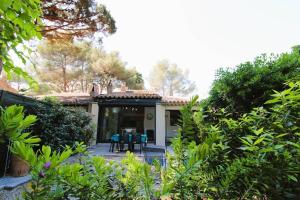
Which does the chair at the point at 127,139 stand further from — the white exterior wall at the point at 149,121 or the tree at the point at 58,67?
the tree at the point at 58,67

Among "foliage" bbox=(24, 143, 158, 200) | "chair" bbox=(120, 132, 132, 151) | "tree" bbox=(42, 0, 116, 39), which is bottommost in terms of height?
"chair" bbox=(120, 132, 132, 151)

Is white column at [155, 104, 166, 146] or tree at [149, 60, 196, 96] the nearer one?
white column at [155, 104, 166, 146]

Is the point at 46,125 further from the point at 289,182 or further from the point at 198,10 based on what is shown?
the point at 198,10

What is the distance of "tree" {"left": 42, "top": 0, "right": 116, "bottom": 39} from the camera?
1000 centimetres

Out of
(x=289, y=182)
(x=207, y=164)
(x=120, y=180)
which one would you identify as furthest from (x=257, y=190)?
(x=120, y=180)

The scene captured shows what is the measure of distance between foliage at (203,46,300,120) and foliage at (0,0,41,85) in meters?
2.48

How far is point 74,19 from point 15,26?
1099 cm

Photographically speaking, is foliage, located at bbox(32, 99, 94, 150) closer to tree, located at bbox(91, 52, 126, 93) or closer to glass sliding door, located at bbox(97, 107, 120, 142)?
glass sliding door, located at bbox(97, 107, 120, 142)

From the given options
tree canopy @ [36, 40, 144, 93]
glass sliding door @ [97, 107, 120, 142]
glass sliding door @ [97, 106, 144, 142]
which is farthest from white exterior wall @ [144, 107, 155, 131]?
tree canopy @ [36, 40, 144, 93]

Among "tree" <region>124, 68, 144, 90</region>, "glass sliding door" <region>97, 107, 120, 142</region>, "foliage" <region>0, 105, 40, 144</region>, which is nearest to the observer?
"foliage" <region>0, 105, 40, 144</region>

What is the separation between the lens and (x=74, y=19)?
35.1 ft

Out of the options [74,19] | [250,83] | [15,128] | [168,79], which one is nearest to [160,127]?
[74,19]

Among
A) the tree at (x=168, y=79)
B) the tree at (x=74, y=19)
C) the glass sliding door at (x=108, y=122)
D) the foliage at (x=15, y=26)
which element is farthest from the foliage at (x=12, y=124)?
the tree at (x=168, y=79)

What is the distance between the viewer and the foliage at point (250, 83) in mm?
2943
